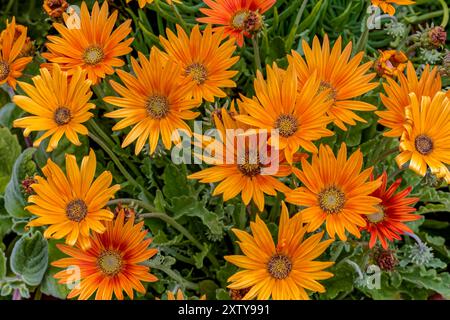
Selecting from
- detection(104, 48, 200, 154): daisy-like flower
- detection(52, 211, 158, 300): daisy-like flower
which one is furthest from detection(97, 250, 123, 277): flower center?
detection(104, 48, 200, 154): daisy-like flower

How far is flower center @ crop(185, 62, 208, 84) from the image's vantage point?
1519 mm

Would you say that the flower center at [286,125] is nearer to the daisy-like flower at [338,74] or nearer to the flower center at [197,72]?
the daisy-like flower at [338,74]

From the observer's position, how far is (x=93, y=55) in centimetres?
156

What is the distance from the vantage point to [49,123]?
1.43 m

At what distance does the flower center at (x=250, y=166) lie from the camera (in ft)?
4.53

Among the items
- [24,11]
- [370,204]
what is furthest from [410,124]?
[24,11]

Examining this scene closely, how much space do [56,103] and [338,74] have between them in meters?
0.72

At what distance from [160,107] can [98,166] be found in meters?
0.46

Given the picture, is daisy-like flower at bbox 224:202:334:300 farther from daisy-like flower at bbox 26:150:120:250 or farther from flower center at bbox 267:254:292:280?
daisy-like flower at bbox 26:150:120:250

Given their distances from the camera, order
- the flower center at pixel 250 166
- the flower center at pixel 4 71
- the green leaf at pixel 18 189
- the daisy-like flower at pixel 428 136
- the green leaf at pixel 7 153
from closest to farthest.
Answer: the daisy-like flower at pixel 428 136 → the flower center at pixel 250 166 → the flower center at pixel 4 71 → the green leaf at pixel 18 189 → the green leaf at pixel 7 153

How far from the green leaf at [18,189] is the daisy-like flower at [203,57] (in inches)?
21.7

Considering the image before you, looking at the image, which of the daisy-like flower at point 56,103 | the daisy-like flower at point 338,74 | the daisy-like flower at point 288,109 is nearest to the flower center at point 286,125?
the daisy-like flower at point 288,109

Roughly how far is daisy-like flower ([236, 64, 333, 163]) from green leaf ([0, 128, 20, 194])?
2.98 feet

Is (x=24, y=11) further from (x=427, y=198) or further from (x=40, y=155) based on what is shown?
(x=427, y=198)
